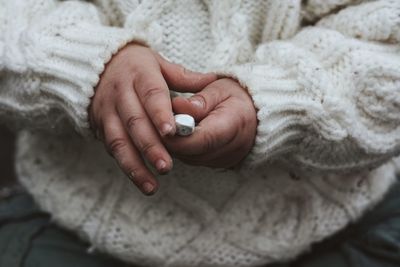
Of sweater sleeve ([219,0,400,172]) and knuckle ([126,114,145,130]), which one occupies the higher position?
knuckle ([126,114,145,130])

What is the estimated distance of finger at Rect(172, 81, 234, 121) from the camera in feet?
2.02

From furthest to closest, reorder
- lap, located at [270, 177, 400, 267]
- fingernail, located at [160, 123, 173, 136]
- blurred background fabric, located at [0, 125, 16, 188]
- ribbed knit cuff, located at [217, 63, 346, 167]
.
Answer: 1. blurred background fabric, located at [0, 125, 16, 188]
2. lap, located at [270, 177, 400, 267]
3. ribbed knit cuff, located at [217, 63, 346, 167]
4. fingernail, located at [160, 123, 173, 136]

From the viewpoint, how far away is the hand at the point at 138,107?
604 mm

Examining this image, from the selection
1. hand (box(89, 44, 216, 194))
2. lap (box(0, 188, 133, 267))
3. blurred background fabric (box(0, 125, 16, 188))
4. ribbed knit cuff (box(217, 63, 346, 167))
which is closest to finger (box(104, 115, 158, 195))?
hand (box(89, 44, 216, 194))

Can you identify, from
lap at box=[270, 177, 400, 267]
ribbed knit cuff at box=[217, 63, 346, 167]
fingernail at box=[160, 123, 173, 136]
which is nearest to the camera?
fingernail at box=[160, 123, 173, 136]

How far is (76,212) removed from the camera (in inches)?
33.3

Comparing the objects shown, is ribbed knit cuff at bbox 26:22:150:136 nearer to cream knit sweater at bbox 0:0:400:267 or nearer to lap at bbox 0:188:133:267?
cream knit sweater at bbox 0:0:400:267

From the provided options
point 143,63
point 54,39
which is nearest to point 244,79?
point 143,63

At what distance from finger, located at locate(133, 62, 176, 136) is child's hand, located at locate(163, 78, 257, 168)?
0.02m

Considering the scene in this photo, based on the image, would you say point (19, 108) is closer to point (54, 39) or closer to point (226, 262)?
point (54, 39)

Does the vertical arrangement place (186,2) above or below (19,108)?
above

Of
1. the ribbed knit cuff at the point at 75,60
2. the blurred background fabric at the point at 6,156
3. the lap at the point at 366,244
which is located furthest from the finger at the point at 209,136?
the blurred background fabric at the point at 6,156

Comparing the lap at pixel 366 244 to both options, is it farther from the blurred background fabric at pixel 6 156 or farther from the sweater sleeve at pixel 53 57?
the blurred background fabric at pixel 6 156

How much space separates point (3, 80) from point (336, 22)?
0.38 m
